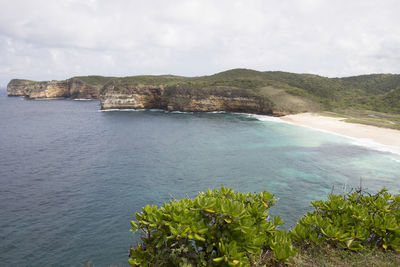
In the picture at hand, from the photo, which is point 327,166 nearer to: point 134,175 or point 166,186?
point 166,186

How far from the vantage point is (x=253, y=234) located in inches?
232

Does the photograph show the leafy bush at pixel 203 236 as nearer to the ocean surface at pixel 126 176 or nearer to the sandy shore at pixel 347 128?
the ocean surface at pixel 126 176

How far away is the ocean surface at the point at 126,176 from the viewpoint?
1472 centimetres

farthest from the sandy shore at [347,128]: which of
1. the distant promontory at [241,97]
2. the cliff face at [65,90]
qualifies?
the cliff face at [65,90]

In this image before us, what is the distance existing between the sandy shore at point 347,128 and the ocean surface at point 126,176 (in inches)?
205

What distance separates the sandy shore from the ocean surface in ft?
17.1

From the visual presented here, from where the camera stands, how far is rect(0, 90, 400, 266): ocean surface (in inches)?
579

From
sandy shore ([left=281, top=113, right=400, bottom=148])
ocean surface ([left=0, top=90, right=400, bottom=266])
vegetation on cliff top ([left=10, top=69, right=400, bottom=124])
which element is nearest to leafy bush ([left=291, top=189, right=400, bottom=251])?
ocean surface ([left=0, top=90, right=400, bottom=266])

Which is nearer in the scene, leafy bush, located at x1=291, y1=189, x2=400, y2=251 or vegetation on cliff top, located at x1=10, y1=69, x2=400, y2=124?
leafy bush, located at x1=291, y1=189, x2=400, y2=251

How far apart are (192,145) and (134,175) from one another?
587 inches

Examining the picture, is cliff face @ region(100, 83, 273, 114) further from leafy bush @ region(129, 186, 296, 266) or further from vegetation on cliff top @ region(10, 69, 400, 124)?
leafy bush @ region(129, 186, 296, 266)

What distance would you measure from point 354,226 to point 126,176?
2171 centimetres

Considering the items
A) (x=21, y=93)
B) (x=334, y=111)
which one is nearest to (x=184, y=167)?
(x=334, y=111)

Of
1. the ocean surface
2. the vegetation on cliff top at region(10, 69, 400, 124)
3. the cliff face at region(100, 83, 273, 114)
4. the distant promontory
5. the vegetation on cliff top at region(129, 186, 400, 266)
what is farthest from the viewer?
the cliff face at region(100, 83, 273, 114)
